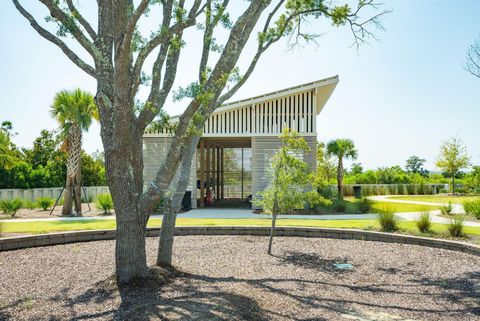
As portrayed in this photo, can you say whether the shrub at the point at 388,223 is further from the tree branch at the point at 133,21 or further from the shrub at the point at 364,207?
the tree branch at the point at 133,21

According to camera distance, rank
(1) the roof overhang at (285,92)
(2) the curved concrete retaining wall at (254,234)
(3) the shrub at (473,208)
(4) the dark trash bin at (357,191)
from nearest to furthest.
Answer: (2) the curved concrete retaining wall at (254,234) → (3) the shrub at (473,208) → (1) the roof overhang at (285,92) → (4) the dark trash bin at (357,191)

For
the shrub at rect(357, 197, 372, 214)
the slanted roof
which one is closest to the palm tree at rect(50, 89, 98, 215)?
the slanted roof

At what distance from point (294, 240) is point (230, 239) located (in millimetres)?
1413

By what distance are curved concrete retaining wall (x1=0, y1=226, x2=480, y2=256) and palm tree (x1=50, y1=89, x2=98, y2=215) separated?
643cm

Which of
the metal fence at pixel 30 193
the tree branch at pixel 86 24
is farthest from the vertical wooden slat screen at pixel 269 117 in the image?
the tree branch at pixel 86 24

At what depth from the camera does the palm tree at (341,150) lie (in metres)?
22.2

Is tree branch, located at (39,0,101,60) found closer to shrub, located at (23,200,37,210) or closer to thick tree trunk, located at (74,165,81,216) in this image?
thick tree trunk, located at (74,165,81,216)

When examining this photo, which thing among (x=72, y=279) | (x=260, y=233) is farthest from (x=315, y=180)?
(x=72, y=279)

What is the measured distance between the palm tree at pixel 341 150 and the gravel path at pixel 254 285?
48.0 feet

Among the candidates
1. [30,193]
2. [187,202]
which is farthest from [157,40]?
[30,193]

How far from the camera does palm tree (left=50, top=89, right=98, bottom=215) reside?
1440cm

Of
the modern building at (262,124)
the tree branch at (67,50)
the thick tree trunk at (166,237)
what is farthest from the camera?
the modern building at (262,124)

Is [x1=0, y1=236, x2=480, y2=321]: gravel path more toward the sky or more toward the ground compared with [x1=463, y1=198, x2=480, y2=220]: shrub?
more toward the ground

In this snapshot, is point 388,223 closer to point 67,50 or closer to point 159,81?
point 159,81
